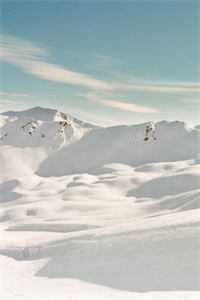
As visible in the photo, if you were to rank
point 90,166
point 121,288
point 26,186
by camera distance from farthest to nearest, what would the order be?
point 90,166 < point 26,186 < point 121,288

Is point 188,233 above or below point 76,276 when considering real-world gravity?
above

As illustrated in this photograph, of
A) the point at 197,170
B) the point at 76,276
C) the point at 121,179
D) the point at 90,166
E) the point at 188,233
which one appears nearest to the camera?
the point at 76,276

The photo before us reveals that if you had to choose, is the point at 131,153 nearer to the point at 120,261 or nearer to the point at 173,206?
the point at 173,206

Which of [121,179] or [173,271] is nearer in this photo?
[173,271]

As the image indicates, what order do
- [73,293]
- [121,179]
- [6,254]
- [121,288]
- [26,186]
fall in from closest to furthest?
1. [73,293]
2. [121,288]
3. [6,254]
4. [121,179]
5. [26,186]

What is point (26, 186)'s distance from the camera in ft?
377

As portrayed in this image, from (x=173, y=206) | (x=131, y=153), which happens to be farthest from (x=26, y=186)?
(x=131, y=153)

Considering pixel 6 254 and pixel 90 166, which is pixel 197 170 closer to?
pixel 6 254

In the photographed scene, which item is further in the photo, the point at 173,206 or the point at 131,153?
the point at 131,153

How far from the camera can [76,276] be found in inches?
895

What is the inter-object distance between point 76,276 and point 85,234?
22.0 feet

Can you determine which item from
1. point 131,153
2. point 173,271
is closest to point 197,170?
point 173,271

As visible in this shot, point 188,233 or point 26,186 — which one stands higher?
point 188,233

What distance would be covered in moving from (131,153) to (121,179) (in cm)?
8749
